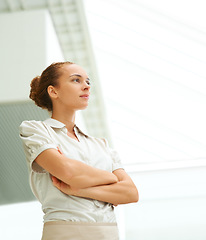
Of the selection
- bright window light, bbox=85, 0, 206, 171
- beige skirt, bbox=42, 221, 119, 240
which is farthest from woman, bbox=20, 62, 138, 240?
bright window light, bbox=85, 0, 206, 171

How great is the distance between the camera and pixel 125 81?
34.1ft

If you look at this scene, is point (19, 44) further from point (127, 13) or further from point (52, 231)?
point (52, 231)

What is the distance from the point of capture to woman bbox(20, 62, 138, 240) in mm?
1643

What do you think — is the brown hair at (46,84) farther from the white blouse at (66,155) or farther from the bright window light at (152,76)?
the bright window light at (152,76)

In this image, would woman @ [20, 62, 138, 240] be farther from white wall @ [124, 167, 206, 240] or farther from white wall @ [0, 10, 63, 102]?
white wall @ [124, 167, 206, 240]

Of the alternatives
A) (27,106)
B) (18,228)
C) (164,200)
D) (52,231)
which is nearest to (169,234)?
(164,200)

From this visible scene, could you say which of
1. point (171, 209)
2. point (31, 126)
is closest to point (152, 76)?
point (171, 209)

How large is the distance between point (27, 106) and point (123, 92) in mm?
A: 5839

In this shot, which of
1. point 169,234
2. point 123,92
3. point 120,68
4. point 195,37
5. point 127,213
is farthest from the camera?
point 123,92

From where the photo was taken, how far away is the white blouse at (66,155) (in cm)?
167

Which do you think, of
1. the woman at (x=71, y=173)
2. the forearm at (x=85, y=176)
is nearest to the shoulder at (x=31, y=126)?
the woman at (x=71, y=173)

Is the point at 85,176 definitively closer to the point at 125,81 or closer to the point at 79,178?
the point at 79,178

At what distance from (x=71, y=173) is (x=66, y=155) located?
0.16 meters

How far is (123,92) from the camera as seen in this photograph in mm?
10758
